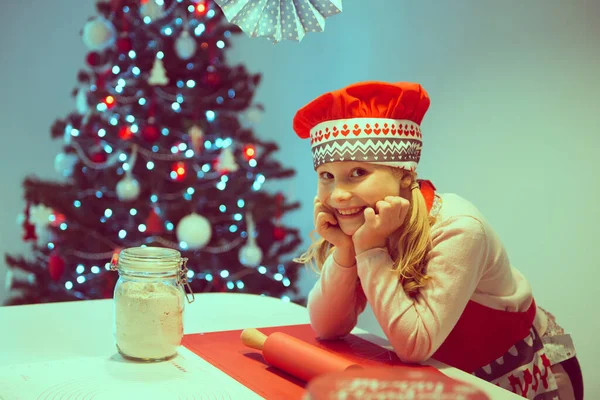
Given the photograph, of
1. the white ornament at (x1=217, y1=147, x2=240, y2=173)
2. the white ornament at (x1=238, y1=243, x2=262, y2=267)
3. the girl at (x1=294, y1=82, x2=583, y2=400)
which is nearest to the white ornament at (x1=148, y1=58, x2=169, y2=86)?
the white ornament at (x1=217, y1=147, x2=240, y2=173)

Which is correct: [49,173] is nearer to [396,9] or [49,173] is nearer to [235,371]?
[396,9]

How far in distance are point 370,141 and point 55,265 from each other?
2308 millimetres

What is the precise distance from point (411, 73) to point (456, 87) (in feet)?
1.26

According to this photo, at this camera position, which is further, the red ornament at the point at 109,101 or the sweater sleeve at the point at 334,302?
the red ornament at the point at 109,101

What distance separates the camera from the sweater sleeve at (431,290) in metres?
0.96

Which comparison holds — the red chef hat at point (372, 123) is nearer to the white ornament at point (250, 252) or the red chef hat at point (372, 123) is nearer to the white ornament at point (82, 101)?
the white ornament at point (250, 252)

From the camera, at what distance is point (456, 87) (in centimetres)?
265

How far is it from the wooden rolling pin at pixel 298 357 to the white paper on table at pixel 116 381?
8 cm

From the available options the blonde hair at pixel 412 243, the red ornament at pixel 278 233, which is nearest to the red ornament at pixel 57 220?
the red ornament at pixel 278 233

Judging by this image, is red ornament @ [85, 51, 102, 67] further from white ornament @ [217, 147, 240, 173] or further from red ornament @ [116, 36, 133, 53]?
white ornament @ [217, 147, 240, 173]

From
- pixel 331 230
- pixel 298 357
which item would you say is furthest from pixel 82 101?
pixel 298 357

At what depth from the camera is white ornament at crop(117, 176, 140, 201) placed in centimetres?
278

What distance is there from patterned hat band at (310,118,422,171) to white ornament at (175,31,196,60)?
2.00 m

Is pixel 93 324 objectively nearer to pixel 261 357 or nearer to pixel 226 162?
pixel 261 357
